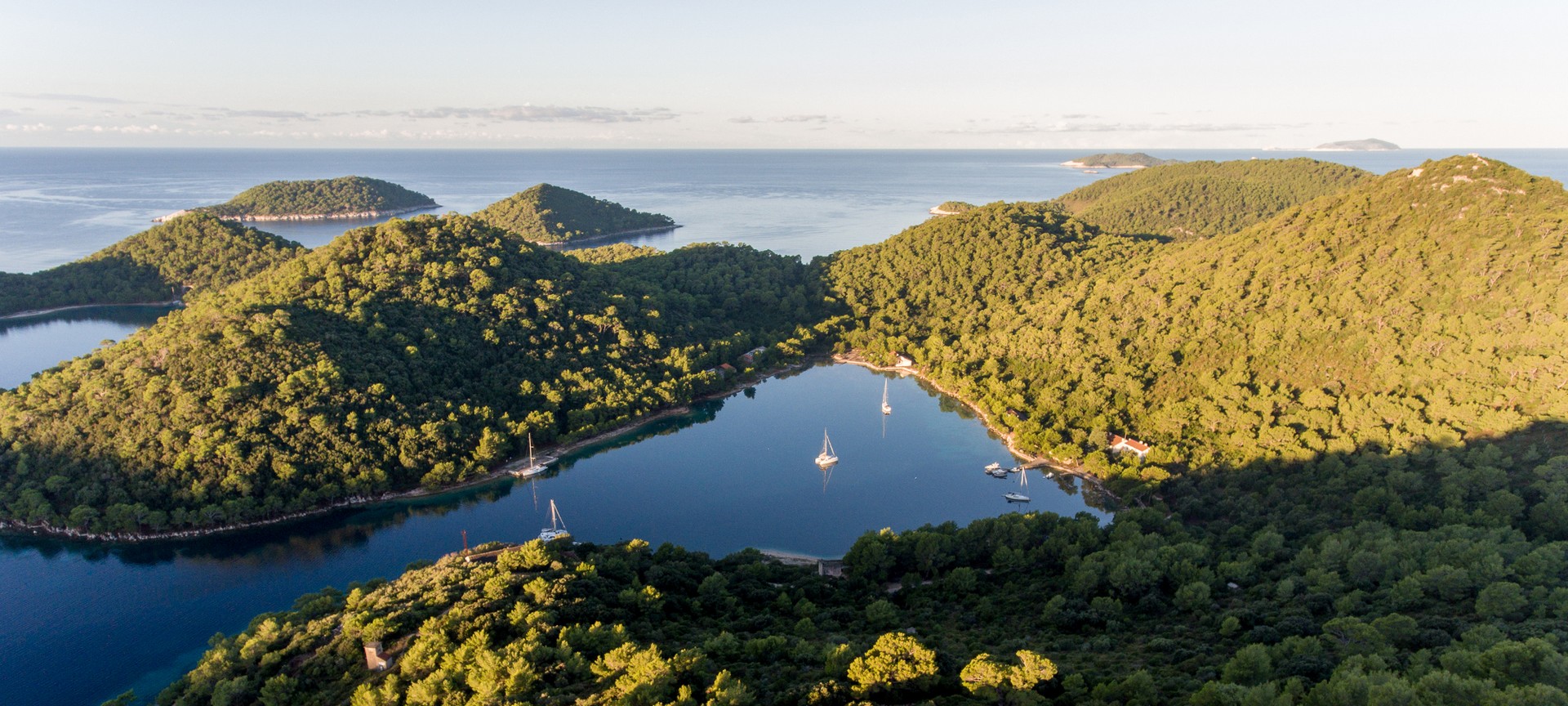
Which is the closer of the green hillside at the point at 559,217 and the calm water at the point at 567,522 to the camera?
the calm water at the point at 567,522

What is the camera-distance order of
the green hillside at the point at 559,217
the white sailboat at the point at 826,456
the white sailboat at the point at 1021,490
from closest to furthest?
the white sailboat at the point at 1021,490 < the white sailboat at the point at 826,456 < the green hillside at the point at 559,217

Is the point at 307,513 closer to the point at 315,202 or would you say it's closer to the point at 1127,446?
the point at 1127,446

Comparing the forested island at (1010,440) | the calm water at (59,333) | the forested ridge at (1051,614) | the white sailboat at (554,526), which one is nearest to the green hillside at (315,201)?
the calm water at (59,333)

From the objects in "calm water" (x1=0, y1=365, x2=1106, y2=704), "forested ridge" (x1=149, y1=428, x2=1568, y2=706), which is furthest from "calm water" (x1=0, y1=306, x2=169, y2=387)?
"forested ridge" (x1=149, y1=428, x2=1568, y2=706)

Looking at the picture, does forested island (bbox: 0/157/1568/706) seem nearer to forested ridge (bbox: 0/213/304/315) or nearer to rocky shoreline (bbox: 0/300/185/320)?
forested ridge (bbox: 0/213/304/315)

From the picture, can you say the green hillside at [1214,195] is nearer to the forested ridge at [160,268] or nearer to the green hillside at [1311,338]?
the green hillside at [1311,338]

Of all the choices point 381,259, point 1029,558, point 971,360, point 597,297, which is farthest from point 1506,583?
point 381,259

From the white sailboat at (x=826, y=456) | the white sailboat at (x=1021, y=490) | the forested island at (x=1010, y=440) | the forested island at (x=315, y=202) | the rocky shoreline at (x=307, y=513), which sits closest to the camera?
Answer: the forested island at (x=1010, y=440)
